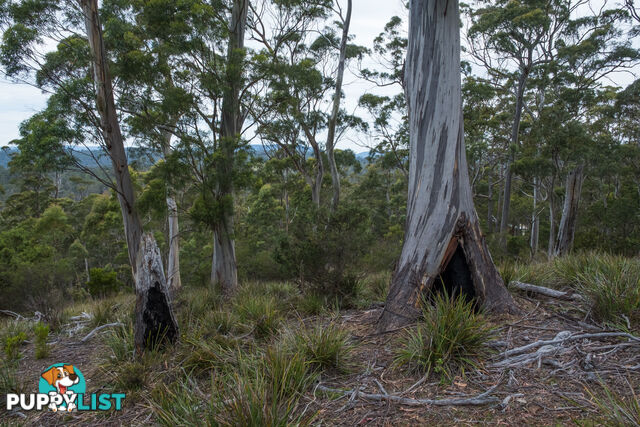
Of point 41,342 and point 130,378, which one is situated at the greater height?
point 130,378

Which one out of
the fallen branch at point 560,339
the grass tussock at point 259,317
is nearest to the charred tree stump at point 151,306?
the grass tussock at point 259,317

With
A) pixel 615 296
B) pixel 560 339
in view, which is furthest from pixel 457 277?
pixel 615 296

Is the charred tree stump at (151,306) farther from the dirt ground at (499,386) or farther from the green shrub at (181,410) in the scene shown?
the green shrub at (181,410)

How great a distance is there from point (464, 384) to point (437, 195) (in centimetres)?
219

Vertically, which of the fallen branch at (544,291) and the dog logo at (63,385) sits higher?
the fallen branch at (544,291)

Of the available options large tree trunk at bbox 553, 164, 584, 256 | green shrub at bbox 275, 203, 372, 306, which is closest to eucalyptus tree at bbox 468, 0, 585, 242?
large tree trunk at bbox 553, 164, 584, 256

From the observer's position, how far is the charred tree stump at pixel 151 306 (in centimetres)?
429

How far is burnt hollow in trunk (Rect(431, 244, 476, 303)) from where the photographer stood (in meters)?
4.35

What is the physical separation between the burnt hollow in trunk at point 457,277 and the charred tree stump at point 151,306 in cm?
314

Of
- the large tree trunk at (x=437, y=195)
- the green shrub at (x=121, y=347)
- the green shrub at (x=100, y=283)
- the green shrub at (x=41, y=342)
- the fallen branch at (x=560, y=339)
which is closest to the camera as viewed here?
the fallen branch at (x=560, y=339)

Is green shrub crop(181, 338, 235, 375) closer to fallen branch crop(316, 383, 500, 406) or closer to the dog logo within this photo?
the dog logo

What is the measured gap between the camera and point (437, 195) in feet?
14.6

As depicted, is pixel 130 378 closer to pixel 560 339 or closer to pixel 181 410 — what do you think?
pixel 181 410

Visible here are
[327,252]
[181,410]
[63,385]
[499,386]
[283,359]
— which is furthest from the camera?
[327,252]
